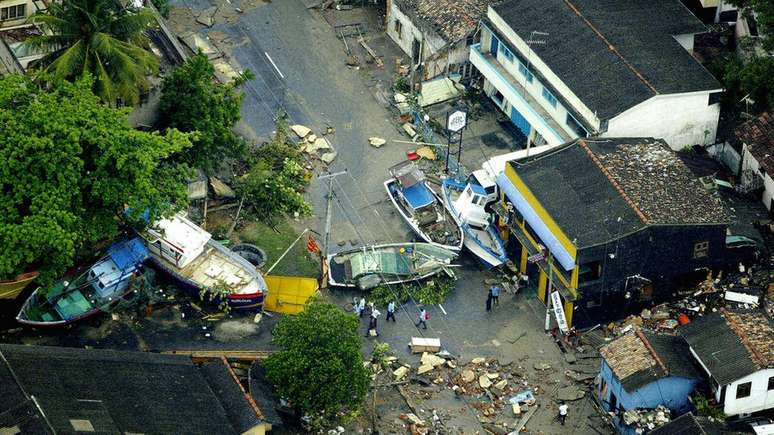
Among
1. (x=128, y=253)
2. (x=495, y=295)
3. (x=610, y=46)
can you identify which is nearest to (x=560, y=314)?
Result: (x=495, y=295)

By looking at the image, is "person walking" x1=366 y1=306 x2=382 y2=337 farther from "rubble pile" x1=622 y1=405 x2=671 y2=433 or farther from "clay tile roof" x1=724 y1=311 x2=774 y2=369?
"clay tile roof" x1=724 y1=311 x2=774 y2=369

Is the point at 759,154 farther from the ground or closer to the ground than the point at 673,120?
closer to the ground

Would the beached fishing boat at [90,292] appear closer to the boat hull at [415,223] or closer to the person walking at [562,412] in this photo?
the boat hull at [415,223]

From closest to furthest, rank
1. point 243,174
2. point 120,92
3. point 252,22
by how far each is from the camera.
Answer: point 120,92 → point 243,174 → point 252,22

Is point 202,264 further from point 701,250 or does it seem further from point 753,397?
point 753,397

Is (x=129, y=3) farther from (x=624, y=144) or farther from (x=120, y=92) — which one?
(x=624, y=144)

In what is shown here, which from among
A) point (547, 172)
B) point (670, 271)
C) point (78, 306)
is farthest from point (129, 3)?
point (670, 271)
